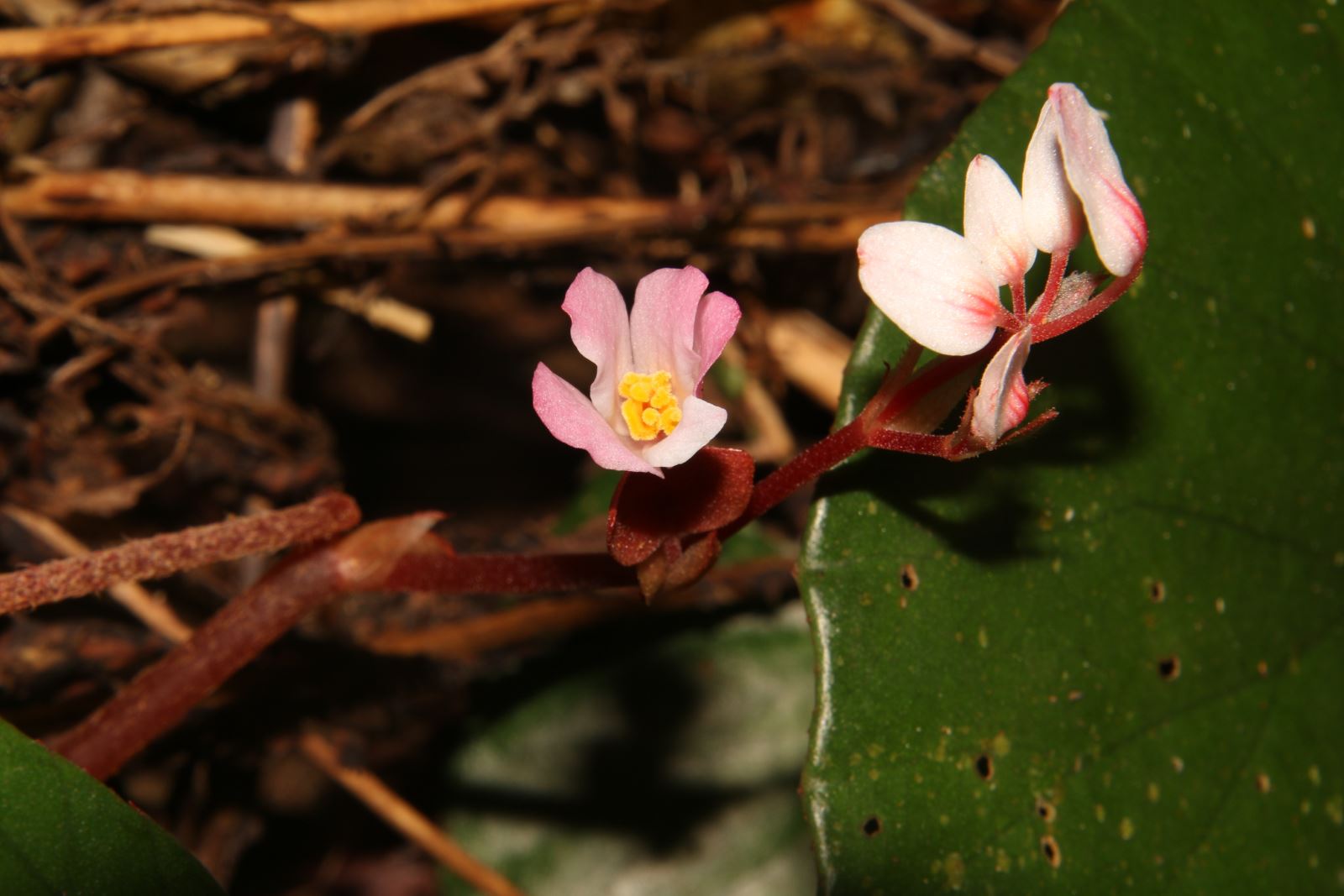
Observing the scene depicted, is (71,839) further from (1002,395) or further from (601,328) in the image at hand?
(1002,395)

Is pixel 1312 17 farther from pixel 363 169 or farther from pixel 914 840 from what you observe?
pixel 363 169

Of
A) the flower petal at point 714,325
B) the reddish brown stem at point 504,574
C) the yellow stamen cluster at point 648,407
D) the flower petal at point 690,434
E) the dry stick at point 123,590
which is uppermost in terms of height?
the flower petal at point 714,325

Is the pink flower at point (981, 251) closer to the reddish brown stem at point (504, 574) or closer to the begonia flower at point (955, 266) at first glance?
the begonia flower at point (955, 266)

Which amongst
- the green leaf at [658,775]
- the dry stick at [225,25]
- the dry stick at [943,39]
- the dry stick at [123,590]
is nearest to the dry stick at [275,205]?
the dry stick at [225,25]

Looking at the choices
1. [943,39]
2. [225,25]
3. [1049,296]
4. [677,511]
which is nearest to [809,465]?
[677,511]

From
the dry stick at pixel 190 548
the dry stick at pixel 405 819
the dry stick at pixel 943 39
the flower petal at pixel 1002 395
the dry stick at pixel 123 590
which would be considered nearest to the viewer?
the flower petal at pixel 1002 395

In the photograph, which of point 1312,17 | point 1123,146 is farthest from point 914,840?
point 1312,17

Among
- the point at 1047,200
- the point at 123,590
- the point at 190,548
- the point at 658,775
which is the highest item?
the point at 1047,200
